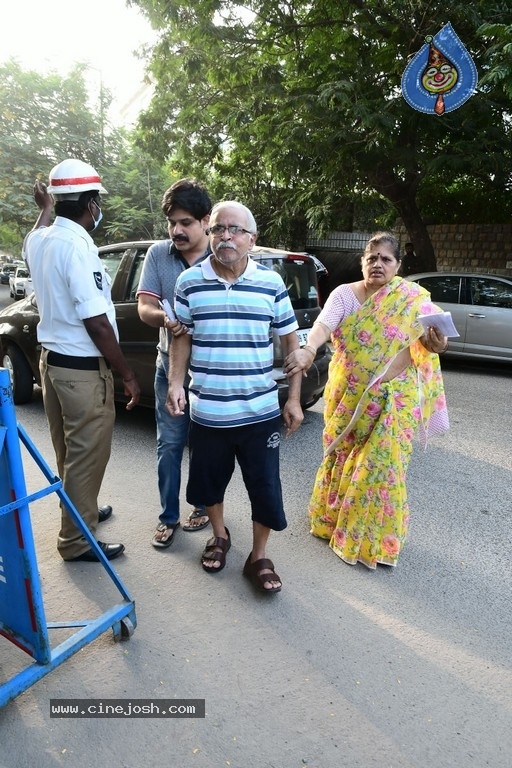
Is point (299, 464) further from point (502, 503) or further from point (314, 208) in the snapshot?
point (314, 208)

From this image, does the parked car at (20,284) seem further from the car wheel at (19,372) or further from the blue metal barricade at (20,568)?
the blue metal barricade at (20,568)

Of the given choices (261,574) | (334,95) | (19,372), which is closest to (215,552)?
(261,574)

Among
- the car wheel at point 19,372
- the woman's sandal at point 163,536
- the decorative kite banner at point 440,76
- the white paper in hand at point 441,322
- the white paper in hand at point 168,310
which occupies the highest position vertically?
the decorative kite banner at point 440,76

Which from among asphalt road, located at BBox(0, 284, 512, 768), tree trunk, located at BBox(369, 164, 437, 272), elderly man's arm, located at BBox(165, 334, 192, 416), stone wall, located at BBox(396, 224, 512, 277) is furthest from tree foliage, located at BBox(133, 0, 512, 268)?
asphalt road, located at BBox(0, 284, 512, 768)

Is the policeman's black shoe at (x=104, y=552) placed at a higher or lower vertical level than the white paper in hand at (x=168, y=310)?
lower

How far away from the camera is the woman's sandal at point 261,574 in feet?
8.46

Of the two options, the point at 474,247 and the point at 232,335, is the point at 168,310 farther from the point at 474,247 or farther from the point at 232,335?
the point at 474,247

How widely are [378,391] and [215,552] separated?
1.18 meters

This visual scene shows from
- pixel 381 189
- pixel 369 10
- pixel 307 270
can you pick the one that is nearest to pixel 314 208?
pixel 381 189

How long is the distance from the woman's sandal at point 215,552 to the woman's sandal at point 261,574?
0.45 feet

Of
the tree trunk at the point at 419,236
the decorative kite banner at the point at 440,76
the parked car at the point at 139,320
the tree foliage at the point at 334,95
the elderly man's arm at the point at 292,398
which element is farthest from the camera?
the tree trunk at the point at 419,236

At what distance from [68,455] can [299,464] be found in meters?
2.06

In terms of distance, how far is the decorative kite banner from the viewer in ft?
22.3

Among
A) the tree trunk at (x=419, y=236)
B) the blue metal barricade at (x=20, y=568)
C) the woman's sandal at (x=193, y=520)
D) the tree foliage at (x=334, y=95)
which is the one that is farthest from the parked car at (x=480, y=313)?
the blue metal barricade at (x=20, y=568)
